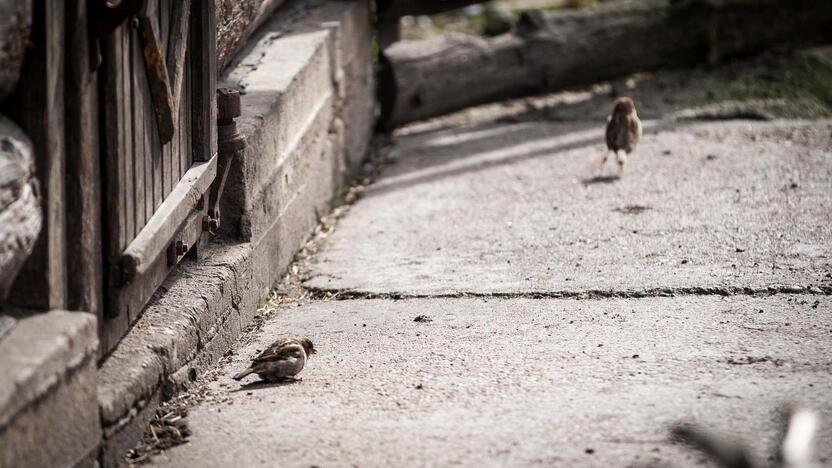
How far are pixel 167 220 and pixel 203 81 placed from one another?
92 cm

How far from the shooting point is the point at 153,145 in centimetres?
512

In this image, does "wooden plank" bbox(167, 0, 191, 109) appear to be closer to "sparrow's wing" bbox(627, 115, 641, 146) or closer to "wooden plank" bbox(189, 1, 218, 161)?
"wooden plank" bbox(189, 1, 218, 161)

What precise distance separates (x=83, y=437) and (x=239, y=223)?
2.30m

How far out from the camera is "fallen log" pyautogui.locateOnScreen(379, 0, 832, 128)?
10766mm

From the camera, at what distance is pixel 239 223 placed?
20.8ft

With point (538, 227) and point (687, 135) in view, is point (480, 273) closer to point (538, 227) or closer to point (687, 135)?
point (538, 227)

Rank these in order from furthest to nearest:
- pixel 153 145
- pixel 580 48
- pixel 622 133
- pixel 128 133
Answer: pixel 580 48, pixel 622 133, pixel 153 145, pixel 128 133

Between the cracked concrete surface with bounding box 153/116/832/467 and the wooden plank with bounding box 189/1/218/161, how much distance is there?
991mm

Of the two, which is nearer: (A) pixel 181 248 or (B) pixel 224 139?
(A) pixel 181 248

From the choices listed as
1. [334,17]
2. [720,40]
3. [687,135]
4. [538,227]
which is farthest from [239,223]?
[720,40]

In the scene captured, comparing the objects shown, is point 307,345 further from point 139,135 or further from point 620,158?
point 620,158

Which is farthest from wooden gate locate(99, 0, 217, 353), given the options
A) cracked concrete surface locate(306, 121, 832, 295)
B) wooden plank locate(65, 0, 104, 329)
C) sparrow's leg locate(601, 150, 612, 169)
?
sparrow's leg locate(601, 150, 612, 169)

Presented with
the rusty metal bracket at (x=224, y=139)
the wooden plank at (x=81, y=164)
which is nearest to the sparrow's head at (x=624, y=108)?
the rusty metal bracket at (x=224, y=139)

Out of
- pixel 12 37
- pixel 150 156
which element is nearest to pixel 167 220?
pixel 150 156
